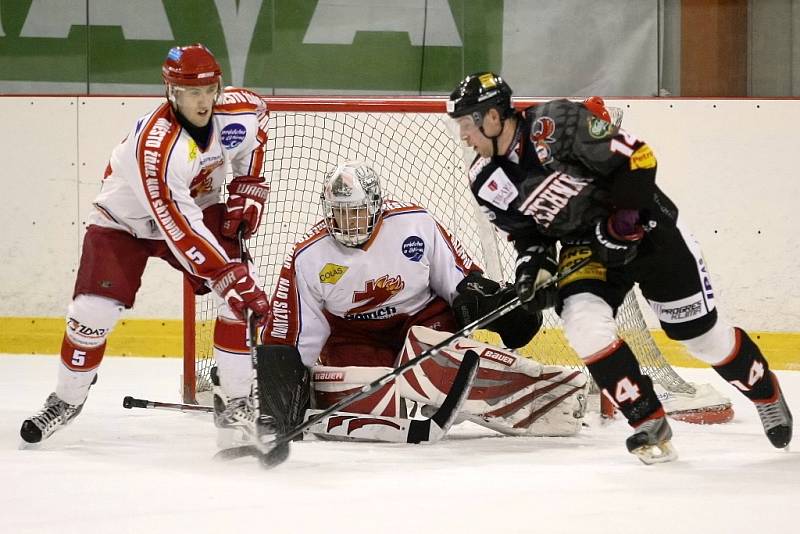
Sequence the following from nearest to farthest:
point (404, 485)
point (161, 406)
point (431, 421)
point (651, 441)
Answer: point (404, 485)
point (651, 441)
point (431, 421)
point (161, 406)

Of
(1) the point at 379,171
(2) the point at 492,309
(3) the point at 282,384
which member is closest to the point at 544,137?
(2) the point at 492,309

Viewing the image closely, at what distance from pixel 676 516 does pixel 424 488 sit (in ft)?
1.90

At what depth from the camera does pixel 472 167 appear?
3.09m

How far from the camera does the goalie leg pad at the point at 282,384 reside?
341cm

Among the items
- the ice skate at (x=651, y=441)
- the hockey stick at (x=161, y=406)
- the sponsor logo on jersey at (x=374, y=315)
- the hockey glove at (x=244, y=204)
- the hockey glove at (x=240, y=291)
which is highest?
the hockey glove at (x=244, y=204)

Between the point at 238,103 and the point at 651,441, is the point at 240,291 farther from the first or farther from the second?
the point at 651,441

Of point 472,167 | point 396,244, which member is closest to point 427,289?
point 396,244

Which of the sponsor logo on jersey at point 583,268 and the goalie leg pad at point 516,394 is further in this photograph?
the goalie leg pad at point 516,394

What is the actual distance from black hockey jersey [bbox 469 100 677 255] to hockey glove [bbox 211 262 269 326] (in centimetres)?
63

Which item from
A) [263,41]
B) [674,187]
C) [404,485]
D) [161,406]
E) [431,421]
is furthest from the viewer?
[263,41]

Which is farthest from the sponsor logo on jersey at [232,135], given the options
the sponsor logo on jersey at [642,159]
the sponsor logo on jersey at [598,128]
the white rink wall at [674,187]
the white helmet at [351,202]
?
the white rink wall at [674,187]

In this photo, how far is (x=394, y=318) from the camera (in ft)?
12.5

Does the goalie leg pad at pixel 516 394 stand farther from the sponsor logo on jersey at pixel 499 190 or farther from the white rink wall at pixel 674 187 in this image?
the white rink wall at pixel 674 187

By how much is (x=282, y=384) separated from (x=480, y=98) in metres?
1.07
